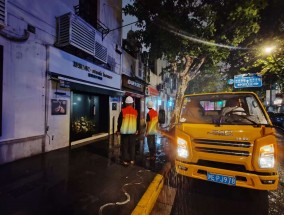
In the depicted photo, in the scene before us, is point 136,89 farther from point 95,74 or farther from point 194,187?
point 194,187

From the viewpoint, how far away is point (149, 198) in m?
3.57

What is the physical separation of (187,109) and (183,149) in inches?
51.4

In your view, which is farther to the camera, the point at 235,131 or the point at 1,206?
the point at 235,131

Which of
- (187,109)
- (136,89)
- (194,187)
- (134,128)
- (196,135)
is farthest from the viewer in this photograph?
(136,89)

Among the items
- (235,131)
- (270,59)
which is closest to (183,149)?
(235,131)

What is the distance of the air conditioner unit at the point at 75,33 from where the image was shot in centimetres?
719

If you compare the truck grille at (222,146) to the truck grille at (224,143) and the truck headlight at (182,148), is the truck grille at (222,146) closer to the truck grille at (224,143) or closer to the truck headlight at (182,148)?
the truck grille at (224,143)

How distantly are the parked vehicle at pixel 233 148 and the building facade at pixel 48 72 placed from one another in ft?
16.3

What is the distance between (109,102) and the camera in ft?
36.9

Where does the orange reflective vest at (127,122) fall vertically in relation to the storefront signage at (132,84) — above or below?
below

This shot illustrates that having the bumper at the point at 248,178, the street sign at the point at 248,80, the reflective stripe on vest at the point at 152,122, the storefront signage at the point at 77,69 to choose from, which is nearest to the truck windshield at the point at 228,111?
the bumper at the point at 248,178

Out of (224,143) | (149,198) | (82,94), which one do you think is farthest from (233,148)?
(82,94)

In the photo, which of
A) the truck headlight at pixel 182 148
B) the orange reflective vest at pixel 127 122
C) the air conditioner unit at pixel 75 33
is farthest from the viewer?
the air conditioner unit at pixel 75 33

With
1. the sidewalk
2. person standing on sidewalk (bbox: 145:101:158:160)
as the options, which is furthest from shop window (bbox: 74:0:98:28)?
the sidewalk
